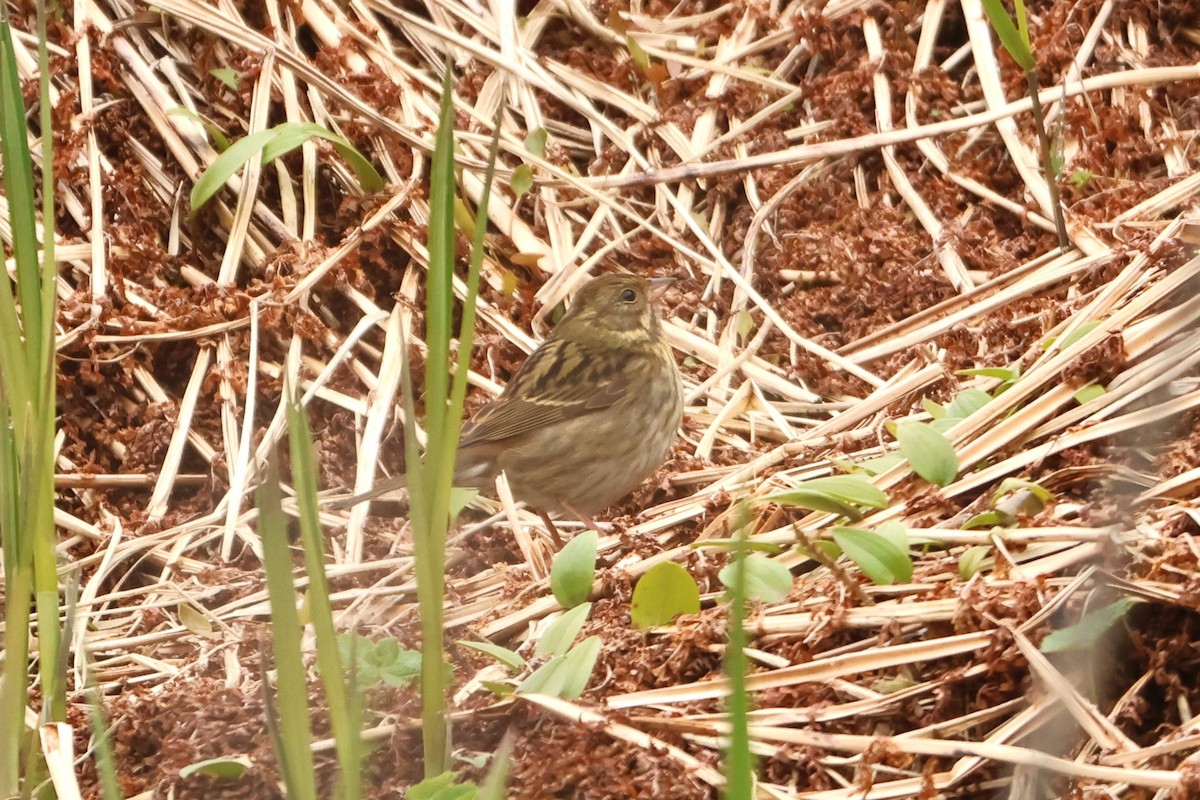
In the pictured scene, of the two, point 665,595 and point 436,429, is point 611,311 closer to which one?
point 665,595

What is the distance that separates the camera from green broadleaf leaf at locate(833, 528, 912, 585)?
3223 mm

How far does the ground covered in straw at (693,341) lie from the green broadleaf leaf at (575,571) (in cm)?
15

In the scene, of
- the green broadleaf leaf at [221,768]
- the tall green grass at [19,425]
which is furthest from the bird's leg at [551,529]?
the tall green grass at [19,425]

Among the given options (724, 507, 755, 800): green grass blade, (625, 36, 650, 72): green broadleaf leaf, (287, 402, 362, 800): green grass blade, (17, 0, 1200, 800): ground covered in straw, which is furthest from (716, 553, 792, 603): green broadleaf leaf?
(625, 36, 650, 72): green broadleaf leaf

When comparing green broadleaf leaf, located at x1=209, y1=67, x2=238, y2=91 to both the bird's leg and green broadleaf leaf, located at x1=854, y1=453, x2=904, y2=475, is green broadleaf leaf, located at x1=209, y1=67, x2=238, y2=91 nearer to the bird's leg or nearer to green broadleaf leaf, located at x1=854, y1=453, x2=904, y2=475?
the bird's leg

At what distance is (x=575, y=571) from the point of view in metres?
3.57

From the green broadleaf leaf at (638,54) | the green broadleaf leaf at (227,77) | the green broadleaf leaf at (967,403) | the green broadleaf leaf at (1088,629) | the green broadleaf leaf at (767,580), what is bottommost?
the green broadleaf leaf at (1088,629)

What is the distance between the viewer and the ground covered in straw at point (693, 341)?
9.76 feet

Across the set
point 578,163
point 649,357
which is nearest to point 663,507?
point 649,357

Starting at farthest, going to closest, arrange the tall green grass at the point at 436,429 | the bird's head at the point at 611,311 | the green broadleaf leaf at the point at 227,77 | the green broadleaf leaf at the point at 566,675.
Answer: the green broadleaf leaf at the point at 227,77 < the bird's head at the point at 611,311 < the green broadleaf leaf at the point at 566,675 < the tall green grass at the point at 436,429

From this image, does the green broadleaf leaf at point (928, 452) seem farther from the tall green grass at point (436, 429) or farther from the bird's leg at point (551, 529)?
the bird's leg at point (551, 529)

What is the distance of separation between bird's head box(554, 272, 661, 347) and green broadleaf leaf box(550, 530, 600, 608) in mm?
1634

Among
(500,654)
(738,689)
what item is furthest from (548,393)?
(738,689)

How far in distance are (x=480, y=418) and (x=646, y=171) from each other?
3.97 ft
